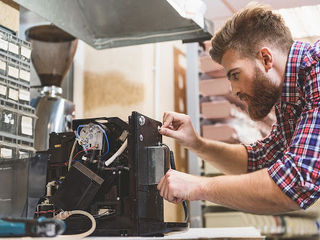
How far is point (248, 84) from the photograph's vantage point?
171 centimetres

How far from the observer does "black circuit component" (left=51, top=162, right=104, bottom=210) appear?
1.29m

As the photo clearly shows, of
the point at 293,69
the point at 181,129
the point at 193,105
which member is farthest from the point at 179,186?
the point at 193,105

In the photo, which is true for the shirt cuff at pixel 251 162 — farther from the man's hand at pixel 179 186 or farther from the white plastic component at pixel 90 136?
the white plastic component at pixel 90 136

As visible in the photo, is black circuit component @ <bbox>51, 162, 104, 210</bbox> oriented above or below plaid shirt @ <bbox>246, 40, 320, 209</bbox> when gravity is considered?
below

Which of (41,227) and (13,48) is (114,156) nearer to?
(41,227)

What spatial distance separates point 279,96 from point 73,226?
0.90m

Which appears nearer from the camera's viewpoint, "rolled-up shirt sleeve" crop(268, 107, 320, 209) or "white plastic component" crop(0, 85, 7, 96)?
"rolled-up shirt sleeve" crop(268, 107, 320, 209)

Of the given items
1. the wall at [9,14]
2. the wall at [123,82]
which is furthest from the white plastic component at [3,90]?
the wall at [123,82]

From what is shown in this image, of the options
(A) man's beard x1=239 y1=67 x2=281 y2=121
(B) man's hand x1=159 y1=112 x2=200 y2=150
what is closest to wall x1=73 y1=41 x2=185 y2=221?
(B) man's hand x1=159 y1=112 x2=200 y2=150

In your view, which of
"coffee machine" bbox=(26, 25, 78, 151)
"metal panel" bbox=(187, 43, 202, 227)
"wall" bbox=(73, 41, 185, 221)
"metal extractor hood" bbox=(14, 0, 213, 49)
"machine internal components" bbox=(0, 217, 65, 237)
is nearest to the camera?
"machine internal components" bbox=(0, 217, 65, 237)

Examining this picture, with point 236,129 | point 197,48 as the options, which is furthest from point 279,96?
point 197,48

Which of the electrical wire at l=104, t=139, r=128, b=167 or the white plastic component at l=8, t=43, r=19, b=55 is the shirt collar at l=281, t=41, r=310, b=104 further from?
the white plastic component at l=8, t=43, r=19, b=55

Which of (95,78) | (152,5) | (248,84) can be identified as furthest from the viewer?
(95,78)

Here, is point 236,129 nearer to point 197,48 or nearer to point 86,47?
point 197,48
